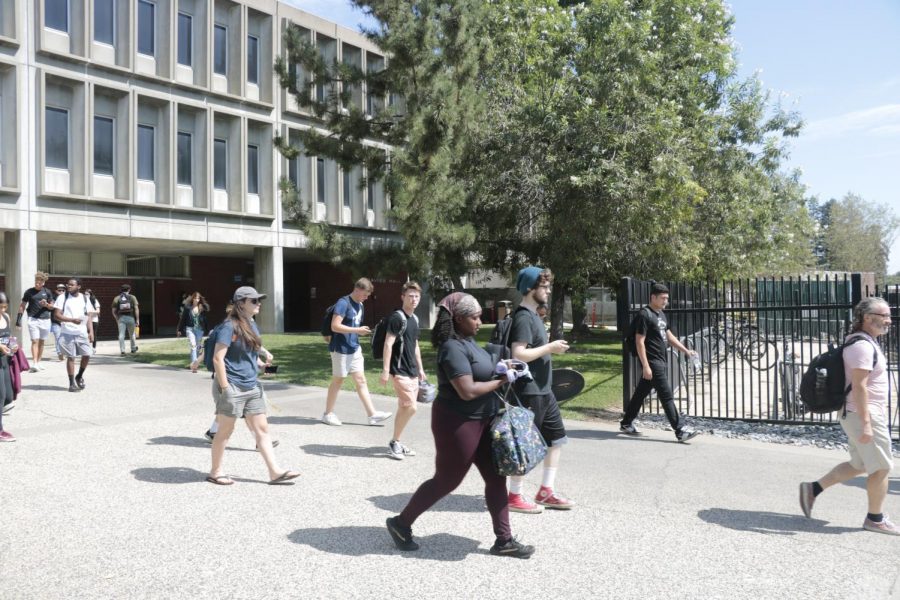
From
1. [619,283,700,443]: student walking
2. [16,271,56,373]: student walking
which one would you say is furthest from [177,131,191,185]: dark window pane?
[619,283,700,443]: student walking

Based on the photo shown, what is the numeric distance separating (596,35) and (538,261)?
527cm

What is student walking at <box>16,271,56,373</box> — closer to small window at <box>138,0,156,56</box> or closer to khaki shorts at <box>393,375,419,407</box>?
khaki shorts at <box>393,375,419,407</box>

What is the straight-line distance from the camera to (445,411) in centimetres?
427

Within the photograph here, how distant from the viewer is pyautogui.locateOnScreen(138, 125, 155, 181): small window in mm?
22500

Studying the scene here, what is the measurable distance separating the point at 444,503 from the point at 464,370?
184 cm

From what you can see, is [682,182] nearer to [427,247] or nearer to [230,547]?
[427,247]

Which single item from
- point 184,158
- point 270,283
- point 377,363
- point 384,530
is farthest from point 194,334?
point 270,283

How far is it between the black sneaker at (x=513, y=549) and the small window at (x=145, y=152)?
2124 cm

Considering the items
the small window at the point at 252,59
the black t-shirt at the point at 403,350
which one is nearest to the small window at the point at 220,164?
the small window at the point at 252,59

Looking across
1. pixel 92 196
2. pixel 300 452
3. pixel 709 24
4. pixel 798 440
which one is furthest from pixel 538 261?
pixel 92 196

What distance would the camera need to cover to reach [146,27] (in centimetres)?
2239

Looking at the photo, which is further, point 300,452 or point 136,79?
point 136,79

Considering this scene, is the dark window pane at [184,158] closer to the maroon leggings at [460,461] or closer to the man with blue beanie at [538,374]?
the man with blue beanie at [538,374]

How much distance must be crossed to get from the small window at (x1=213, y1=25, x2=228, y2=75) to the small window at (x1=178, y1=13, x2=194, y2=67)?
3.03 feet
